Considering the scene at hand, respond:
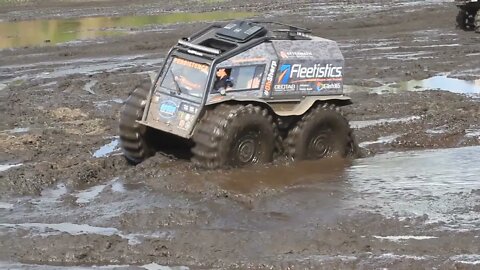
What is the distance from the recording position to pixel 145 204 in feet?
32.6

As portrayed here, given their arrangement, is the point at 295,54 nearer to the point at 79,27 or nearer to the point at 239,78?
the point at 239,78

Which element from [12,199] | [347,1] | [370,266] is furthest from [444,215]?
[347,1]

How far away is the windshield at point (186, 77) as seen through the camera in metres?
11.2

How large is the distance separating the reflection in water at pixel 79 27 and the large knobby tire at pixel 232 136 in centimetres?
1686

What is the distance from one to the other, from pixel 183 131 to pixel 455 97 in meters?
8.06

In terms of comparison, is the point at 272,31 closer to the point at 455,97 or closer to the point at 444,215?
the point at 444,215

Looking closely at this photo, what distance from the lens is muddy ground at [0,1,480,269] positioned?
821 centimetres

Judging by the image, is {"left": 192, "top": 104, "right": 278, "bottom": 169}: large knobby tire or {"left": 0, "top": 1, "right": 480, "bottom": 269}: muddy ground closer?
{"left": 0, "top": 1, "right": 480, "bottom": 269}: muddy ground

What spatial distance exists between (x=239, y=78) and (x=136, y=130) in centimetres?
168

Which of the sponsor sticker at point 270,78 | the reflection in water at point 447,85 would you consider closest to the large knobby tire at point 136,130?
the sponsor sticker at point 270,78

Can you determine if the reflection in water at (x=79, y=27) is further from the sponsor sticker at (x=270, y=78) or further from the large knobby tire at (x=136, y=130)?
the sponsor sticker at (x=270, y=78)

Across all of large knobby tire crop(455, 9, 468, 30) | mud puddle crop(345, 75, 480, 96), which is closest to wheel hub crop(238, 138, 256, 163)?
mud puddle crop(345, 75, 480, 96)

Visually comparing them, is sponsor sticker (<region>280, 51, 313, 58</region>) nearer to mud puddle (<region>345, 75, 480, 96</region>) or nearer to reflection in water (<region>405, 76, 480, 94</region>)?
mud puddle (<region>345, 75, 480, 96</region>)

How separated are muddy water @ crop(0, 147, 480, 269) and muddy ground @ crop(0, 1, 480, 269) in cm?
2
